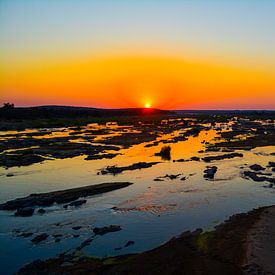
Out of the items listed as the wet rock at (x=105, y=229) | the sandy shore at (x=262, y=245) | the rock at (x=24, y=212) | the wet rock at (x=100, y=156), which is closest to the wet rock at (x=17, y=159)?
the wet rock at (x=100, y=156)

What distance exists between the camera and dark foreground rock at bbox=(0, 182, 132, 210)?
2333cm

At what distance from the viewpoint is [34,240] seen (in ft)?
59.1

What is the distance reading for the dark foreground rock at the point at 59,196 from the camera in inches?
918

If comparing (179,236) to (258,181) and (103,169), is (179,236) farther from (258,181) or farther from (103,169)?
(103,169)

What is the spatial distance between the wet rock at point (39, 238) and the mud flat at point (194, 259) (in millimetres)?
2292

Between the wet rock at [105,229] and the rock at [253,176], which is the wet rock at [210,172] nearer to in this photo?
the rock at [253,176]

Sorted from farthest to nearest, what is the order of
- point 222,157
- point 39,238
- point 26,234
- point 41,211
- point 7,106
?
1. point 7,106
2. point 222,157
3. point 41,211
4. point 26,234
5. point 39,238

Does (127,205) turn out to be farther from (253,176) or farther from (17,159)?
(17,159)

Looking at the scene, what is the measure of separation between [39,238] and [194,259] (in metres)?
7.43

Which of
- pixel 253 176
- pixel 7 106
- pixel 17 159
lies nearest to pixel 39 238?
pixel 253 176

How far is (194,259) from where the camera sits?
49.4 feet

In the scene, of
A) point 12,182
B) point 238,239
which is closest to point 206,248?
point 238,239

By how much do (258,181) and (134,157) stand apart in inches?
652

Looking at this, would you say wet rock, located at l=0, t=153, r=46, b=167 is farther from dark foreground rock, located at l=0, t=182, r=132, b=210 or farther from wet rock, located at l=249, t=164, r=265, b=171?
wet rock, located at l=249, t=164, r=265, b=171
